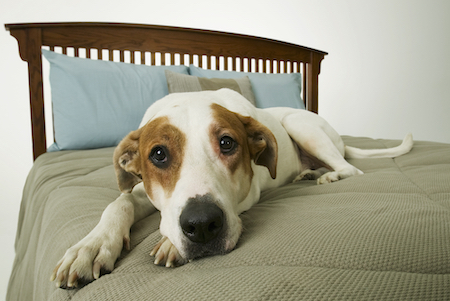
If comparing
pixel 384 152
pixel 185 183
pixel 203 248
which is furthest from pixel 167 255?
pixel 384 152

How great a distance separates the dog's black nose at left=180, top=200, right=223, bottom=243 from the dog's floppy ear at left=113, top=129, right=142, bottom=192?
0.49 m

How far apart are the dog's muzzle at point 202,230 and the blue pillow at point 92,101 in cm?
193

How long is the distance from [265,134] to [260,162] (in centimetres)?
18

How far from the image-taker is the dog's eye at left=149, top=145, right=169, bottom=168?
106cm

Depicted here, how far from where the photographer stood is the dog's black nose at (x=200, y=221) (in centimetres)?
81

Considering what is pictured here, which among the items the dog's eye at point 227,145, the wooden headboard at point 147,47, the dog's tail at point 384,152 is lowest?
the dog's tail at point 384,152

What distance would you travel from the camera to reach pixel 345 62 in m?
5.32

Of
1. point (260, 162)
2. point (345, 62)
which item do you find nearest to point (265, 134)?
point (260, 162)

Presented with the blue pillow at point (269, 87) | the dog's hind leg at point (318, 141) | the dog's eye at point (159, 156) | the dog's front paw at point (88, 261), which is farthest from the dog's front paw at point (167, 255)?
the blue pillow at point (269, 87)

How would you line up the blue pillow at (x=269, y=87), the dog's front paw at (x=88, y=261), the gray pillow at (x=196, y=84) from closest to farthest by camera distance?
1. the dog's front paw at (x=88, y=261)
2. the gray pillow at (x=196, y=84)
3. the blue pillow at (x=269, y=87)

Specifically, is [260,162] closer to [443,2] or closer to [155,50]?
[155,50]

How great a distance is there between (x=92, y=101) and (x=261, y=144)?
5.84ft

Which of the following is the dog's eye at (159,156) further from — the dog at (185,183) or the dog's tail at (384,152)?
the dog's tail at (384,152)

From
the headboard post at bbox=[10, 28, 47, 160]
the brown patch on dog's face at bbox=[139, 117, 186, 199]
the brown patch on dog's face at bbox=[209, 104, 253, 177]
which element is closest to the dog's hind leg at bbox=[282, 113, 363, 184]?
the brown patch on dog's face at bbox=[209, 104, 253, 177]
